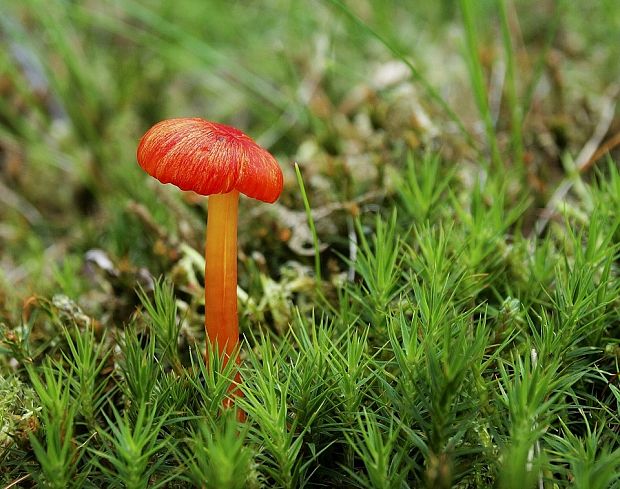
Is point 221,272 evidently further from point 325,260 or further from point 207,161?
point 325,260

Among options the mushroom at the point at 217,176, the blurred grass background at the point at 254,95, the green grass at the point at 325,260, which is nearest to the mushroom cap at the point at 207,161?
the mushroom at the point at 217,176

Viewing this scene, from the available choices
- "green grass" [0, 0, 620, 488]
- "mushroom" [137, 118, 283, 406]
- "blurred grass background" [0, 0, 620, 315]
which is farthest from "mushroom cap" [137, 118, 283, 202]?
"blurred grass background" [0, 0, 620, 315]

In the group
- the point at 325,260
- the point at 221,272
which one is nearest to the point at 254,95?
the point at 325,260

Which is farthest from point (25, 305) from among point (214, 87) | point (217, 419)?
point (214, 87)

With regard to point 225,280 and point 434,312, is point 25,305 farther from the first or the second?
point 434,312

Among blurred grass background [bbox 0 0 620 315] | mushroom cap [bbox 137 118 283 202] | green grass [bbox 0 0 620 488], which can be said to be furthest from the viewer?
blurred grass background [bbox 0 0 620 315]

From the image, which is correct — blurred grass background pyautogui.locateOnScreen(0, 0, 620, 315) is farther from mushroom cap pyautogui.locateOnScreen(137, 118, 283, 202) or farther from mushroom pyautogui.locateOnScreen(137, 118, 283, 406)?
mushroom cap pyautogui.locateOnScreen(137, 118, 283, 202)
